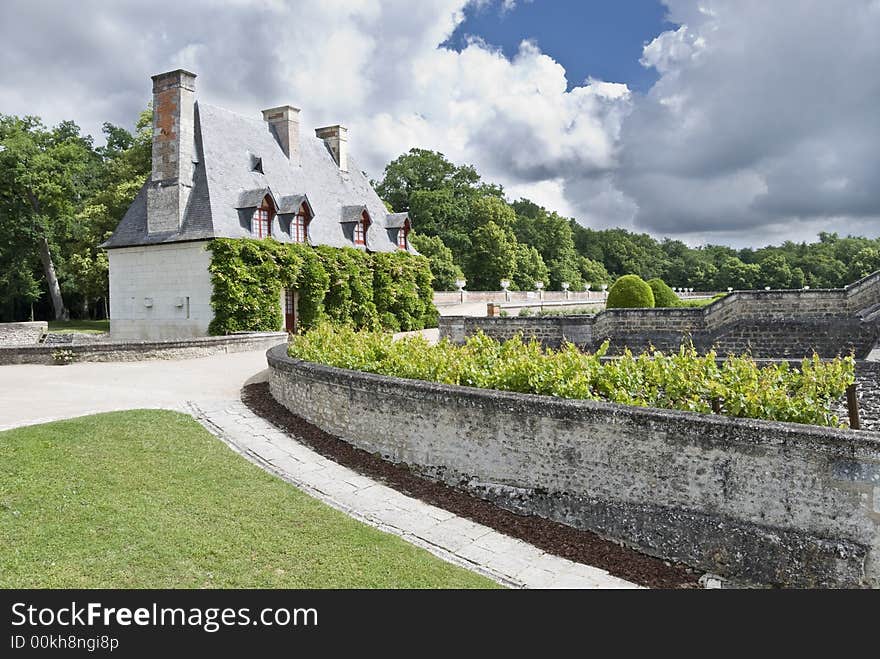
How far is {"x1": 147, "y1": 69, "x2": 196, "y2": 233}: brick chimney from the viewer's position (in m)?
23.3

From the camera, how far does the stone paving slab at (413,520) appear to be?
627cm

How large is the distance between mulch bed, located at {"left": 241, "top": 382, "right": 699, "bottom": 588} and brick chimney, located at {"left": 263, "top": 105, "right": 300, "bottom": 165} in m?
21.4

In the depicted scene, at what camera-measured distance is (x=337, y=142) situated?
1255 inches

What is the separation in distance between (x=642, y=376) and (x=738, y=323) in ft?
40.1

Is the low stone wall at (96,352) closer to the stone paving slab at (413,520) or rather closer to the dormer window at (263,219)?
the stone paving slab at (413,520)

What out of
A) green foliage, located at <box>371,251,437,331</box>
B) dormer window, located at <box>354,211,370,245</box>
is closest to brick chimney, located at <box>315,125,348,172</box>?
dormer window, located at <box>354,211,370,245</box>

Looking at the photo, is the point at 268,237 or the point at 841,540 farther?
the point at 268,237

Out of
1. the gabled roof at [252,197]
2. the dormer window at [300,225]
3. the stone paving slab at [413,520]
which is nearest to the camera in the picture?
the stone paving slab at [413,520]

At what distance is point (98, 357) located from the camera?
1612 cm

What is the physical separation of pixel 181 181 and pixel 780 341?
68.5 ft

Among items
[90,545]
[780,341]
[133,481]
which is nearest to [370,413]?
[133,481]

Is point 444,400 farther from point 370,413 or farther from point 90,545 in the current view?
point 90,545

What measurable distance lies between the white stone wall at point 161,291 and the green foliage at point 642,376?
14.2m

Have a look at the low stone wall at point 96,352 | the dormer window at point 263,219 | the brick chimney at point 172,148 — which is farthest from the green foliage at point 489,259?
the low stone wall at point 96,352
